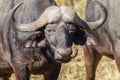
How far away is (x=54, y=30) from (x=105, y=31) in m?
1.66

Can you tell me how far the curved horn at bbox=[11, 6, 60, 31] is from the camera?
5.50 meters

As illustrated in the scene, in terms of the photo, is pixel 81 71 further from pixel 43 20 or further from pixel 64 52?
pixel 64 52

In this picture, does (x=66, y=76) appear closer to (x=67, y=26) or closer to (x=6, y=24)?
(x=6, y=24)

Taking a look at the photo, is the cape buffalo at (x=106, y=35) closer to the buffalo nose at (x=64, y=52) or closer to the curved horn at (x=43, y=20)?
the curved horn at (x=43, y=20)

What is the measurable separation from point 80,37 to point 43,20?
0.52 meters

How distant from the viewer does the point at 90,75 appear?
309 inches

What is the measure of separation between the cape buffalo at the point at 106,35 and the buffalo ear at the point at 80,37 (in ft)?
1.73

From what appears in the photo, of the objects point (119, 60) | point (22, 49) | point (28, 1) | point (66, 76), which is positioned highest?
point (28, 1)

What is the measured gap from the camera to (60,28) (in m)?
5.38

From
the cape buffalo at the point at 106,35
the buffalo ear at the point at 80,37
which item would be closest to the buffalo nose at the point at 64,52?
the buffalo ear at the point at 80,37

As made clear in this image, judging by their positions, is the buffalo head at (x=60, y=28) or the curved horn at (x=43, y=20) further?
the curved horn at (x=43, y=20)

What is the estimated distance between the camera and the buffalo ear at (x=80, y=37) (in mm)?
5742

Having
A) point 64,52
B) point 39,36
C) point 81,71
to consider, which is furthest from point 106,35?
point 81,71

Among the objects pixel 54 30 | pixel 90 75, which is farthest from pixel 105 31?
pixel 54 30
